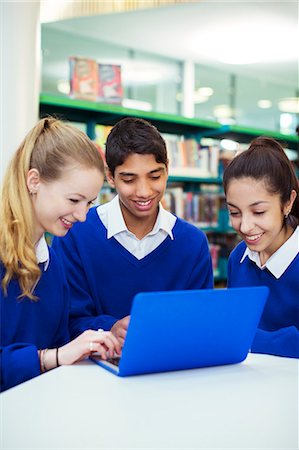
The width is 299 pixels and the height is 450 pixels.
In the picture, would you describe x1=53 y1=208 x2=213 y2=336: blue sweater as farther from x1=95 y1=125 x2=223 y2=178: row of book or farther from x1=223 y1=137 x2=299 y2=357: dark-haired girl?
x1=95 y1=125 x2=223 y2=178: row of book

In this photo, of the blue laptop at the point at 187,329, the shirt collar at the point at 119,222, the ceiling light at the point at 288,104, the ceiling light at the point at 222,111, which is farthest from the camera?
the ceiling light at the point at 288,104

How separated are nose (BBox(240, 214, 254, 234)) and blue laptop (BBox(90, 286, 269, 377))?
467 mm

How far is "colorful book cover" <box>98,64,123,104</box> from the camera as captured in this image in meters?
4.46

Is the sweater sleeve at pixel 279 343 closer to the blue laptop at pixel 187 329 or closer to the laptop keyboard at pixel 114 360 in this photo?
the blue laptop at pixel 187 329

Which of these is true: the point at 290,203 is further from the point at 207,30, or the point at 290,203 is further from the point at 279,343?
the point at 207,30

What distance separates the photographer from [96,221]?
199 cm

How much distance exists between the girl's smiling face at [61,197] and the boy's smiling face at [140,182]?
30 centimetres

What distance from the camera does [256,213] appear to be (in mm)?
1741

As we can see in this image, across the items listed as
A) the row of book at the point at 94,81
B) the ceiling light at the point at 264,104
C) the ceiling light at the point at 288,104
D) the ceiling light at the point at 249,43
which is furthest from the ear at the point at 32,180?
the ceiling light at the point at 288,104

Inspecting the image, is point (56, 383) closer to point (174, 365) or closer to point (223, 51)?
point (174, 365)

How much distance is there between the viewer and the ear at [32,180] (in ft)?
5.01

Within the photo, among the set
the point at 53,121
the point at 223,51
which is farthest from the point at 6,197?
the point at 223,51

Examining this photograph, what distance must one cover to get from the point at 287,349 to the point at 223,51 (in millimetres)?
6219

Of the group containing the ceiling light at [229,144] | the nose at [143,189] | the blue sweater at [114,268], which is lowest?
the blue sweater at [114,268]
